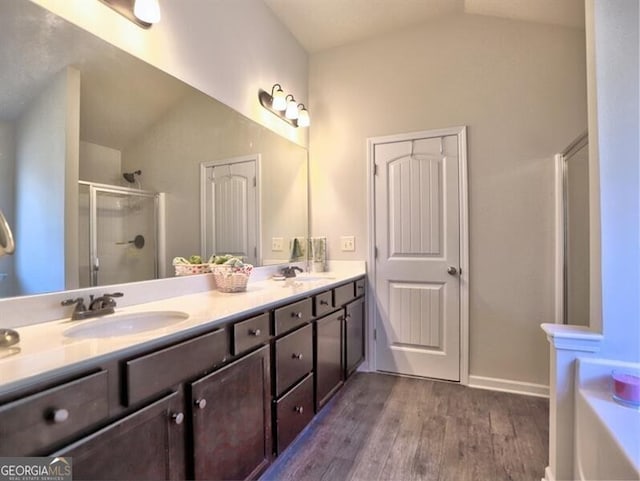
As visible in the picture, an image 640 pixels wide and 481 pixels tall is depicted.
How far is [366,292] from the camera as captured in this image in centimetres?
281

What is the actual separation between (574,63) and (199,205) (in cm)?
264

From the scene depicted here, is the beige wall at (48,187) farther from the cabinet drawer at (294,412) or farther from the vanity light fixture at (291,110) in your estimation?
the vanity light fixture at (291,110)

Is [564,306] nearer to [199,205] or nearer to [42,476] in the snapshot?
[199,205]

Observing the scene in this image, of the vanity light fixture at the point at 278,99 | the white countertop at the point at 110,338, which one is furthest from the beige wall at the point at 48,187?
the vanity light fixture at the point at 278,99

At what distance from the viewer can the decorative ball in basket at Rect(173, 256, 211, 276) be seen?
1721 millimetres

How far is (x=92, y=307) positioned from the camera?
1221mm

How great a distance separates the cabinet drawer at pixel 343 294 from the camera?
7.15 feet

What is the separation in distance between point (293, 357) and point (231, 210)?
1.01 meters

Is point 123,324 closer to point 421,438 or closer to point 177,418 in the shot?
point 177,418

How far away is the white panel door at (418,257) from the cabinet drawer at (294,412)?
112 centimetres

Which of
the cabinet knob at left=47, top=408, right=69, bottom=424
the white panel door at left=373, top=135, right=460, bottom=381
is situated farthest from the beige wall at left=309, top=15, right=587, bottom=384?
the cabinet knob at left=47, top=408, right=69, bottom=424

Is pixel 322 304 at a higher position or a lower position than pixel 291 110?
lower

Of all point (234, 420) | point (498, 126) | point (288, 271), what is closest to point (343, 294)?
point (288, 271)

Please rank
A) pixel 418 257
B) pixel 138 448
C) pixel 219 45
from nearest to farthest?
pixel 138 448 → pixel 219 45 → pixel 418 257
